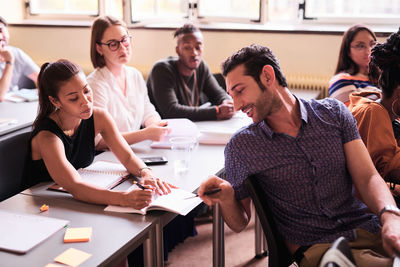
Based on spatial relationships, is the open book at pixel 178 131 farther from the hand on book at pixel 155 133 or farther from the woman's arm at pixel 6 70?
the woman's arm at pixel 6 70

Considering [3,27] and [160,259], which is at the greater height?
[3,27]

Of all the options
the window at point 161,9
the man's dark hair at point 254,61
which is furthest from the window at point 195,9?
the man's dark hair at point 254,61

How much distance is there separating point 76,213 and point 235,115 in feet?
5.16

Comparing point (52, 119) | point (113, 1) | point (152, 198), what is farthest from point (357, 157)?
point (113, 1)

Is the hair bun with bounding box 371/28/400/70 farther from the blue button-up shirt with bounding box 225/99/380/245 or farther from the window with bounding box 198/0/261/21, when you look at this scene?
the window with bounding box 198/0/261/21

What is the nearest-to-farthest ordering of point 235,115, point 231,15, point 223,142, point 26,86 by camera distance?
point 223,142, point 235,115, point 26,86, point 231,15

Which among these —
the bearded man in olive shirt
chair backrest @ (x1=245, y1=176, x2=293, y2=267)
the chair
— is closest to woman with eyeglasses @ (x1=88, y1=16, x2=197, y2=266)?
the bearded man in olive shirt

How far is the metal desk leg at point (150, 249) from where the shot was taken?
1495 millimetres

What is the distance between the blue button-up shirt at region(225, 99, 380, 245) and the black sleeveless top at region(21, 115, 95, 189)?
686 millimetres

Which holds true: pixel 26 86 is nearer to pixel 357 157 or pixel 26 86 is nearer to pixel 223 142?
pixel 223 142

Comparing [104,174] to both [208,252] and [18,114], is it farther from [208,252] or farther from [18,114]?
[18,114]

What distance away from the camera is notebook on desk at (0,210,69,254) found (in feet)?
4.38

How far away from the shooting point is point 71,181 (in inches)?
66.1

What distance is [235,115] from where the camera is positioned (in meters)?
2.94
